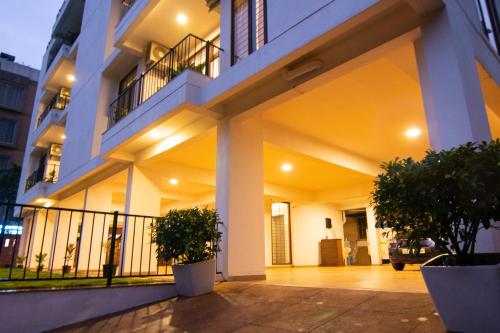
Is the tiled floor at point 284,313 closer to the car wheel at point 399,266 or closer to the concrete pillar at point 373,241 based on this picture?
the car wheel at point 399,266

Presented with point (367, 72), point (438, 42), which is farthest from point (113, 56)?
point (438, 42)

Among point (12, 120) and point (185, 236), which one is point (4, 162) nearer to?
point (12, 120)

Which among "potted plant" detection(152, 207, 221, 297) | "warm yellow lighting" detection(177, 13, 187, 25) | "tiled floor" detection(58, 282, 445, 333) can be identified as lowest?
"tiled floor" detection(58, 282, 445, 333)

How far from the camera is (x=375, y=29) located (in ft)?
14.3

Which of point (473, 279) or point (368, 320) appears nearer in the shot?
point (473, 279)

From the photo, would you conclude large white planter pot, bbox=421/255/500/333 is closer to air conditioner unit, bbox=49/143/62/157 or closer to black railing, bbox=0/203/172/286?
black railing, bbox=0/203/172/286

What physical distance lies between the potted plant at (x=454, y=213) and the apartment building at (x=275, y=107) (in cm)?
103

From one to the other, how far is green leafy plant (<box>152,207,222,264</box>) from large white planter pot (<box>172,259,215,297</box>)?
14 centimetres

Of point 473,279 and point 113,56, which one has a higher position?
point 113,56

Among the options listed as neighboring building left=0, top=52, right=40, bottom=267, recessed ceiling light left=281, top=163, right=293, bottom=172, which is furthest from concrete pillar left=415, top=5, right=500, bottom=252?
neighboring building left=0, top=52, right=40, bottom=267

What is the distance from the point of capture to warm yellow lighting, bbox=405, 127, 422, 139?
7.51 metres

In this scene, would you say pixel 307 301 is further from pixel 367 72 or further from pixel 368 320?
pixel 367 72

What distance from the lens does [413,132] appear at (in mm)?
7668

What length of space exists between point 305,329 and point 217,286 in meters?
2.55
